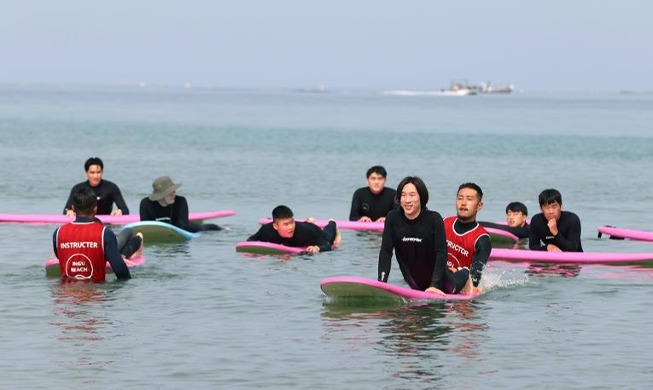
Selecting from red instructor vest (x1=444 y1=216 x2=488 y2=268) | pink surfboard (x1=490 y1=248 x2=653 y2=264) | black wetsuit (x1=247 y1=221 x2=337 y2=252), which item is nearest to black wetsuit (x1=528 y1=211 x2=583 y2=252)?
pink surfboard (x1=490 y1=248 x2=653 y2=264)

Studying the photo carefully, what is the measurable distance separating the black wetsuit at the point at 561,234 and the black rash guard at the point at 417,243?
6358mm

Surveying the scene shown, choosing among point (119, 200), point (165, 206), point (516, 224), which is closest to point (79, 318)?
point (165, 206)

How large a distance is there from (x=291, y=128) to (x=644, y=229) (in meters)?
76.8

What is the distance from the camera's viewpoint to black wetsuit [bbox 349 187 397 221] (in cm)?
2688

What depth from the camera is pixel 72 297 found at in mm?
17719

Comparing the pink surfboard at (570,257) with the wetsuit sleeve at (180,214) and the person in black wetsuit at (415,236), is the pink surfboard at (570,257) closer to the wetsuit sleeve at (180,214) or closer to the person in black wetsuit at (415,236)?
the person in black wetsuit at (415,236)

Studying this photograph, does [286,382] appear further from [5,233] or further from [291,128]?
[291,128]

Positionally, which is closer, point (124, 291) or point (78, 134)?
point (124, 291)

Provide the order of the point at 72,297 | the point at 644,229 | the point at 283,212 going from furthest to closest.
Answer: the point at 644,229 → the point at 283,212 → the point at 72,297

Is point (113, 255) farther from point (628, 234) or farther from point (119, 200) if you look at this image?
point (628, 234)

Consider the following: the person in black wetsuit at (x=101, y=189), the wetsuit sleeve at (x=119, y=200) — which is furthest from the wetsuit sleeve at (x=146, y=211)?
the wetsuit sleeve at (x=119, y=200)

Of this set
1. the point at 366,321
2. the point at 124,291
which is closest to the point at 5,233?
the point at 124,291

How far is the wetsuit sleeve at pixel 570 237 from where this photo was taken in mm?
22328

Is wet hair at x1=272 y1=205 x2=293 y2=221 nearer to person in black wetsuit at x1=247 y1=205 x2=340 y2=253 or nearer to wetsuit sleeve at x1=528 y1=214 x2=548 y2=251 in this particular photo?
person in black wetsuit at x1=247 y1=205 x2=340 y2=253
